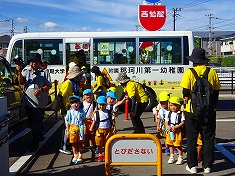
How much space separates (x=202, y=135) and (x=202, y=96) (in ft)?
2.29

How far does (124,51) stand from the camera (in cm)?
1206

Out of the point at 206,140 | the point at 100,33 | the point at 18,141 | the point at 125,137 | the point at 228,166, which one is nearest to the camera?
the point at 125,137

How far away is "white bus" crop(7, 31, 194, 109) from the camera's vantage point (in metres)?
12.0

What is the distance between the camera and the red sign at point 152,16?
1493cm

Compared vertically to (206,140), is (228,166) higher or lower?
lower

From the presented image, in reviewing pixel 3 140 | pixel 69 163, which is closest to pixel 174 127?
pixel 69 163

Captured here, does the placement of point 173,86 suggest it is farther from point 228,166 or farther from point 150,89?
point 228,166

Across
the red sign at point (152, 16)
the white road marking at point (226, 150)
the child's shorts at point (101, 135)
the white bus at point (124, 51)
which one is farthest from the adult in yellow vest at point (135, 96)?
the red sign at point (152, 16)

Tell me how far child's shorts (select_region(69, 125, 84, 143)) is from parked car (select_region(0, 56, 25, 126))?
1314 millimetres

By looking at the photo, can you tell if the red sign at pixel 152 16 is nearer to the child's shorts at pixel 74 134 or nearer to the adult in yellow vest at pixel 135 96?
the adult in yellow vest at pixel 135 96

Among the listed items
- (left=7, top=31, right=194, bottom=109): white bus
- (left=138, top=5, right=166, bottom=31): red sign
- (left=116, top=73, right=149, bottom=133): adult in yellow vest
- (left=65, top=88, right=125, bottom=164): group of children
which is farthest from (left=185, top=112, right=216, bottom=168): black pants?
(left=138, top=5, right=166, bottom=31): red sign

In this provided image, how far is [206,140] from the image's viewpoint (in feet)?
16.8

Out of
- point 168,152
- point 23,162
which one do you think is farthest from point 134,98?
point 23,162

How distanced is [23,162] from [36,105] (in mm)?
1054
